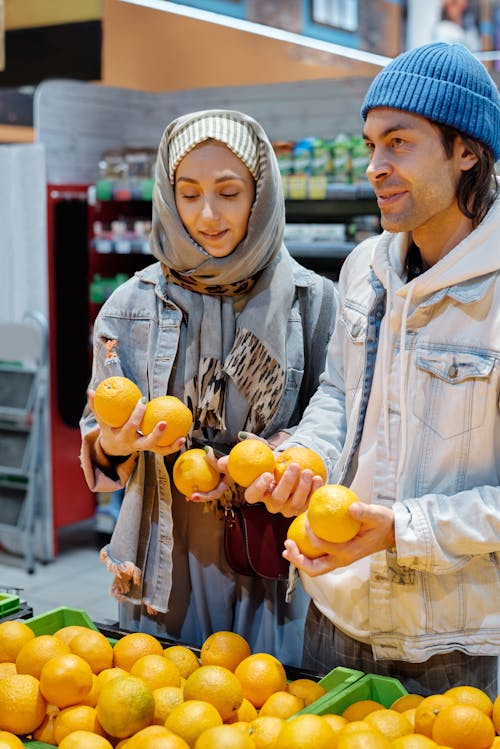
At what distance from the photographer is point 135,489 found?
2287mm

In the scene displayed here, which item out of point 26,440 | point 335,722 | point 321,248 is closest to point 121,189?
point 321,248

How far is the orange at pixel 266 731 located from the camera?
1.54 metres

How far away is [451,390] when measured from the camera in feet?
5.58

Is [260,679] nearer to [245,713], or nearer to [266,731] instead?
[245,713]

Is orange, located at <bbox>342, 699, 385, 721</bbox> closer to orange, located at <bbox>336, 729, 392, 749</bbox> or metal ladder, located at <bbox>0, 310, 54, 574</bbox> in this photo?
orange, located at <bbox>336, 729, 392, 749</bbox>

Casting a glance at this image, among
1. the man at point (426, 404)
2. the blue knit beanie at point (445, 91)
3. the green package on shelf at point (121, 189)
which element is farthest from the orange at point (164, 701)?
the green package on shelf at point (121, 189)

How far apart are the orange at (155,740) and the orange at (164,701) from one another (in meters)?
0.08

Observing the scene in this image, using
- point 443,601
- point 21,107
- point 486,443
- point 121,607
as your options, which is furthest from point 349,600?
point 21,107

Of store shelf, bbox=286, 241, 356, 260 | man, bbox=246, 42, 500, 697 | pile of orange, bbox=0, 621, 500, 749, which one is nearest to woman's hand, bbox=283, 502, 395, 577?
man, bbox=246, 42, 500, 697

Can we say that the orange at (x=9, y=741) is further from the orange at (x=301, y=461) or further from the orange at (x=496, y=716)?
the orange at (x=496, y=716)

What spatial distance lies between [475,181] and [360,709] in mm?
978

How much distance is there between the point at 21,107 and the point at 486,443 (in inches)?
293

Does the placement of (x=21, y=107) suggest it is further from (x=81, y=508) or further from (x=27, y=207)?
(x=81, y=508)

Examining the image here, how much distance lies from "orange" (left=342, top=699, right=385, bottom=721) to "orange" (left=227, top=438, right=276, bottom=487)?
18.1 inches
